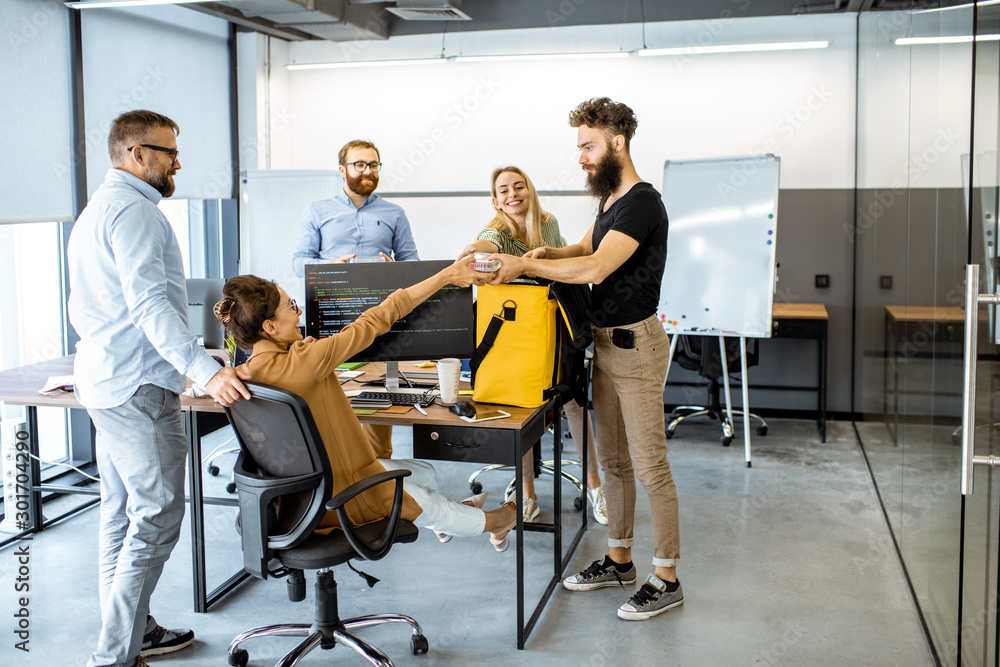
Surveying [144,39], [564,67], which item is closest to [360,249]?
[144,39]

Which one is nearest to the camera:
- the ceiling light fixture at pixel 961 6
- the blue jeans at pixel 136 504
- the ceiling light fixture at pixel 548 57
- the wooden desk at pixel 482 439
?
the ceiling light fixture at pixel 961 6

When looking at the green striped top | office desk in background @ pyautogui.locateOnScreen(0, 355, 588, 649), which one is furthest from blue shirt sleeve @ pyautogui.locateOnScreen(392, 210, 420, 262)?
office desk in background @ pyautogui.locateOnScreen(0, 355, 588, 649)

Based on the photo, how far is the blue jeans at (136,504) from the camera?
2.41 meters

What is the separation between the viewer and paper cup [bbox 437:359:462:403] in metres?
2.84

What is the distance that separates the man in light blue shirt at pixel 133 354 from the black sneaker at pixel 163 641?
0.16 m

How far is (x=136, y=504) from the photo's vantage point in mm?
2432

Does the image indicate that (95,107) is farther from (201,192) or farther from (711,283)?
(711,283)

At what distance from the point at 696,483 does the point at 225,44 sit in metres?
4.29

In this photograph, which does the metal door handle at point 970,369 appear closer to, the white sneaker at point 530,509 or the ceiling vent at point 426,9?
the white sneaker at point 530,509

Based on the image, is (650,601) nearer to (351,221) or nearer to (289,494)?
(289,494)

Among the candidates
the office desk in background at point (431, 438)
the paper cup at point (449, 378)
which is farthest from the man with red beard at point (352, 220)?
the paper cup at point (449, 378)

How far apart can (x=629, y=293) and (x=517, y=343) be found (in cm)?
42

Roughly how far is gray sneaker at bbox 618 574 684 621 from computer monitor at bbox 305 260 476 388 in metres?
1.04

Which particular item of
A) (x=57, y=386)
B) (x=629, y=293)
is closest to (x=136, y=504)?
(x=57, y=386)
